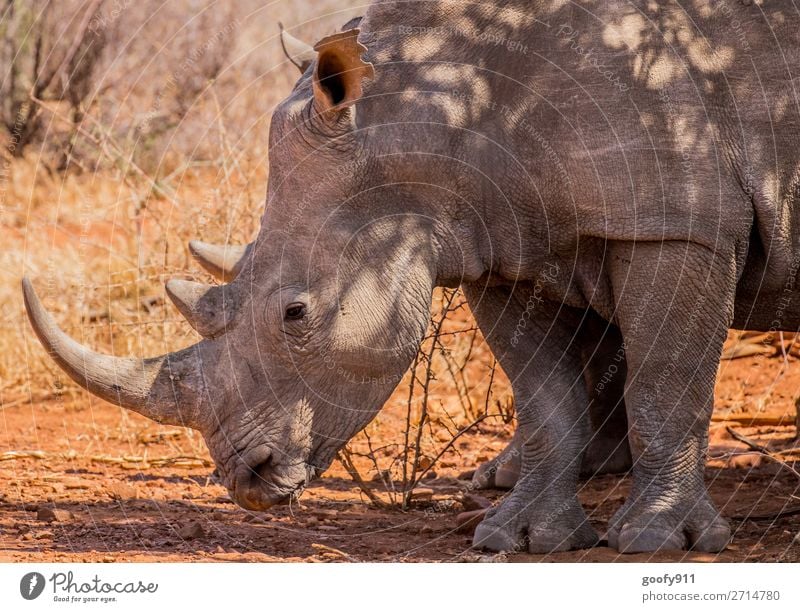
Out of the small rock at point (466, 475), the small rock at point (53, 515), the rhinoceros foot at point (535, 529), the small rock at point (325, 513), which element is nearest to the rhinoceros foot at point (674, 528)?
the rhinoceros foot at point (535, 529)

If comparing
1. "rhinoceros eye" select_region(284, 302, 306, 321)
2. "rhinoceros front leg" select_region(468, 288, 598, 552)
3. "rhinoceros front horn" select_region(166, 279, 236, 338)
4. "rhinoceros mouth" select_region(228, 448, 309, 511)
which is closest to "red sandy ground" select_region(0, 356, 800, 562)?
"rhinoceros front leg" select_region(468, 288, 598, 552)

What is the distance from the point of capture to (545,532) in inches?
288

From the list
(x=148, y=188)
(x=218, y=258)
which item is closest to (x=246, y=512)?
(x=218, y=258)

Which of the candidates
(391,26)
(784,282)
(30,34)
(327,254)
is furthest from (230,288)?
(30,34)

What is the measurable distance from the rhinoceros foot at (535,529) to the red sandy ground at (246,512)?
4.1 inches

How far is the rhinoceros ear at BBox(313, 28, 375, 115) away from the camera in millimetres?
6336

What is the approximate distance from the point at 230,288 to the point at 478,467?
3503 millimetres

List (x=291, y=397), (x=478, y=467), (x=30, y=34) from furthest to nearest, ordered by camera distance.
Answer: (x=30, y=34) → (x=478, y=467) → (x=291, y=397)

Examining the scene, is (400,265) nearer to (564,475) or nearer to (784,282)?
(564,475)

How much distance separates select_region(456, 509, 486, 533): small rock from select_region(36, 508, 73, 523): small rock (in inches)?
90.8

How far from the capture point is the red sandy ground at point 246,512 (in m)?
7.36

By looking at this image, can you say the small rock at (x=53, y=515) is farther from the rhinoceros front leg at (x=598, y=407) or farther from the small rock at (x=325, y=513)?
the rhinoceros front leg at (x=598, y=407)

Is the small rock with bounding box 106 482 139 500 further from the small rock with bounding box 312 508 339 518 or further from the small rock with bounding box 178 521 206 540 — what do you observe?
the small rock with bounding box 312 508 339 518

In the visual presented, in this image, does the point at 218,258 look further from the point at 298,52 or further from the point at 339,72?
the point at 339,72
